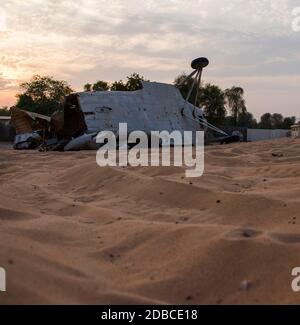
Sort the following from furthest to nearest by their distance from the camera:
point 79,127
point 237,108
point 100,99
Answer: point 237,108
point 79,127
point 100,99

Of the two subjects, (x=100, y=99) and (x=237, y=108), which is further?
(x=237, y=108)

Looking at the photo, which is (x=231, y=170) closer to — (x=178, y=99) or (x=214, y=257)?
(x=214, y=257)

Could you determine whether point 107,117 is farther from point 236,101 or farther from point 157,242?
point 236,101

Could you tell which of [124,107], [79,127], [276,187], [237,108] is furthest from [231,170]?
[237,108]

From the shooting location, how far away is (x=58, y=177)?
595cm

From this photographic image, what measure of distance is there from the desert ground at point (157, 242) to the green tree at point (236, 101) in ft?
132

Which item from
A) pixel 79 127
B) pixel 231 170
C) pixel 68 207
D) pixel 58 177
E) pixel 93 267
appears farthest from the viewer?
pixel 79 127

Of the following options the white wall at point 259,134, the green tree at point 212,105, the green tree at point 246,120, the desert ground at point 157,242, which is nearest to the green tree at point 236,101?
the green tree at point 246,120

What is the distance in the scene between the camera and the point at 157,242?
9.21 ft

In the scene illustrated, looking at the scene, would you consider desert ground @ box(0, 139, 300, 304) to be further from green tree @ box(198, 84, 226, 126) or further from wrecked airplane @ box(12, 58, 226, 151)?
green tree @ box(198, 84, 226, 126)

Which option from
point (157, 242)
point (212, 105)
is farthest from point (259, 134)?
point (157, 242)

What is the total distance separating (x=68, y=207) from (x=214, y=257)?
5.96ft

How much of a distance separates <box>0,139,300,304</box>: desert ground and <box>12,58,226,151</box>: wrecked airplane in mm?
9114
